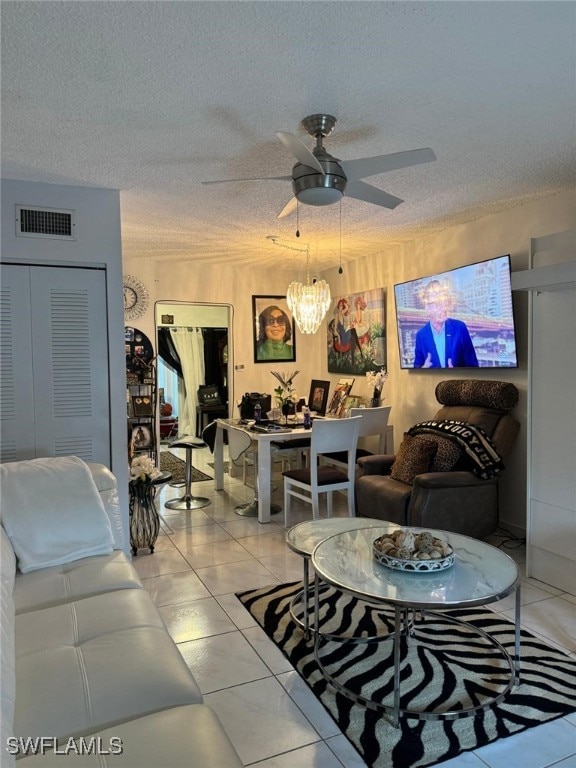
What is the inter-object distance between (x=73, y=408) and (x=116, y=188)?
148 centimetres

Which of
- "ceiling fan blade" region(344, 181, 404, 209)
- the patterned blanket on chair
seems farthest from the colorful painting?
"ceiling fan blade" region(344, 181, 404, 209)

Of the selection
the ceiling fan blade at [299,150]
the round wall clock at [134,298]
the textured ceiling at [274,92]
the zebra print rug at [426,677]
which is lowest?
the zebra print rug at [426,677]

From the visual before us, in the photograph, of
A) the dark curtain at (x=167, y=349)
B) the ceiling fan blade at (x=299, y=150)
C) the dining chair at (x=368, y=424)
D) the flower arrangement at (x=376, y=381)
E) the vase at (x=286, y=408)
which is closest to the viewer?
the ceiling fan blade at (x=299, y=150)

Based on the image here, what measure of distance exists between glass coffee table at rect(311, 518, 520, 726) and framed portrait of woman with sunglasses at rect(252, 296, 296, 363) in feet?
13.6

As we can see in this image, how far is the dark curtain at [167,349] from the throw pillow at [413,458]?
5.22 metres

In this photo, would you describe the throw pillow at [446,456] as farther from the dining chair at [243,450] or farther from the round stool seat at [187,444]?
the round stool seat at [187,444]

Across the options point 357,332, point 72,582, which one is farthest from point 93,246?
point 357,332

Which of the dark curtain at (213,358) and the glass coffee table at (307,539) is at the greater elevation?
the dark curtain at (213,358)

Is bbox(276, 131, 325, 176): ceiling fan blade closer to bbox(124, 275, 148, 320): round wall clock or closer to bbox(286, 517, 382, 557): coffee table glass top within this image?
bbox(286, 517, 382, 557): coffee table glass top

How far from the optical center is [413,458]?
386cm

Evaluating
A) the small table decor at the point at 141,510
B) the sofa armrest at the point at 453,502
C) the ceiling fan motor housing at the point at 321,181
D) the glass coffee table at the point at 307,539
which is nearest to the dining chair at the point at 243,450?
the small table decor at the point at 141,510

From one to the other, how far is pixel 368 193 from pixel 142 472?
7.93 ft

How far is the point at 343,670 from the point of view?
7.60ft

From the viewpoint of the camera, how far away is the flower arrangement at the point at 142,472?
369 centimetres
